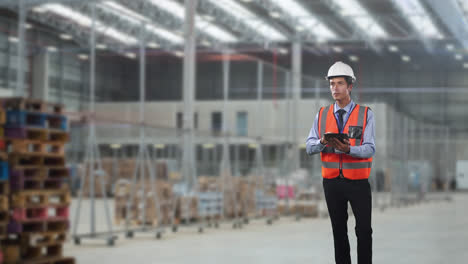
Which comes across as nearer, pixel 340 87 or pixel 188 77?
pixel 340 87

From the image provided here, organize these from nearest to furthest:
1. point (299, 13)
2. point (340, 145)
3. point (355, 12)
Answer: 1. point (340, 145)
2. point (299, 13)
3. point (355, 12)

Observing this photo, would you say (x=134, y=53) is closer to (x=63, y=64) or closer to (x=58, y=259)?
(x=63, y=64)

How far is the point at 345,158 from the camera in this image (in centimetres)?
159

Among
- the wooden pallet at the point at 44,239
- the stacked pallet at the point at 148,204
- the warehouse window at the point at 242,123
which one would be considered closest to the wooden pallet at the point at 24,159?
the wooden pallet at the point at 44,239

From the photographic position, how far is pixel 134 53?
2425 centimetres

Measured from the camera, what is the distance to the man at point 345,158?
5.16 feet

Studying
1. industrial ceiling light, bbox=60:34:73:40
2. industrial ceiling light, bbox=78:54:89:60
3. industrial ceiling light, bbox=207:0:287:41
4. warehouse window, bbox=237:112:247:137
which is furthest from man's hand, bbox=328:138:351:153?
industrial ceiling light, bbox=207:0:287:41

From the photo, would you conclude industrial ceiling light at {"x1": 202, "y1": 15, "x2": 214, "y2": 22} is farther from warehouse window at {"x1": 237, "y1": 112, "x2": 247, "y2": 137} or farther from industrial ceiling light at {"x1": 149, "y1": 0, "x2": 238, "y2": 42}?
warehouse window at {"x1": 237, "y1": 112, "x2": 247, "y2": 137}

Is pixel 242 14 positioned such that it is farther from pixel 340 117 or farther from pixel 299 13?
pixel 340 117

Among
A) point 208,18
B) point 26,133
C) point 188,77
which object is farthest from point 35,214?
point 208,18

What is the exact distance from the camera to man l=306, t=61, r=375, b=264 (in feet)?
5.16

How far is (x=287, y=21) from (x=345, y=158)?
13773 millimetres

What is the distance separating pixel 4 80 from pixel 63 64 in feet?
5.70

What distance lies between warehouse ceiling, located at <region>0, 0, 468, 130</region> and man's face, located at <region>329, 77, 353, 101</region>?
0.80 feet
